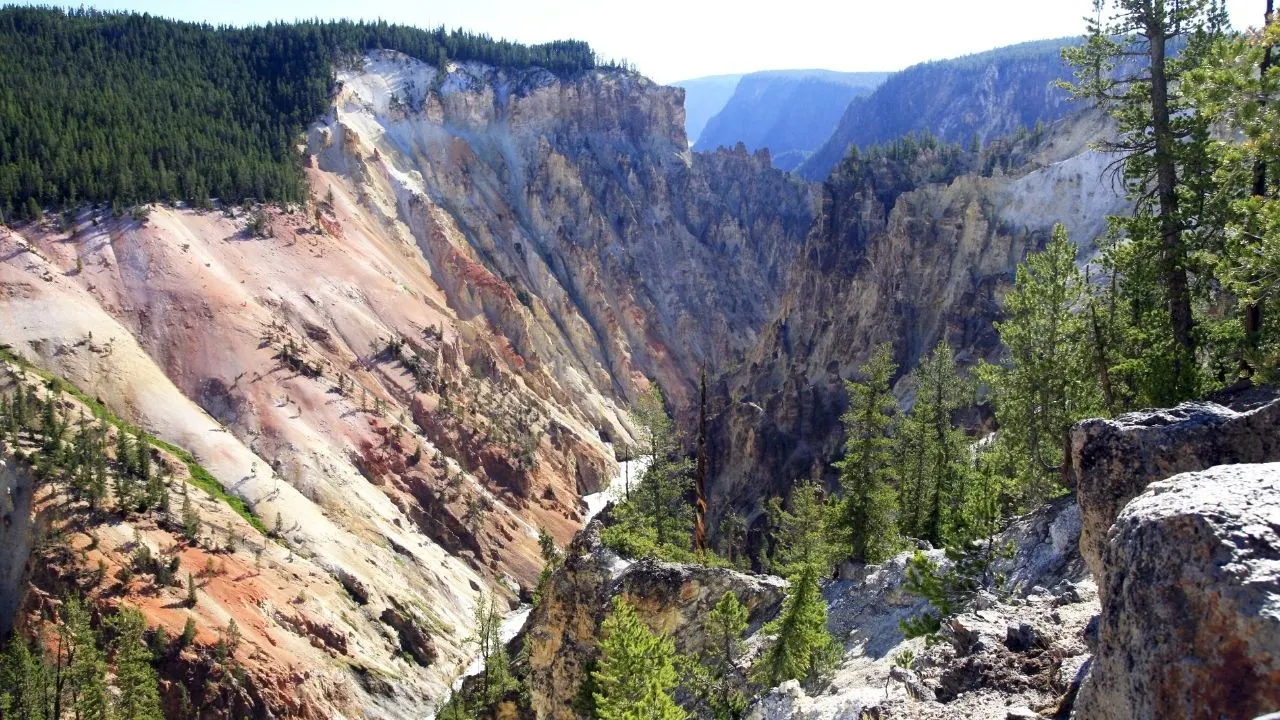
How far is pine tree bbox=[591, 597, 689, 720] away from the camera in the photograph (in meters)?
15.0

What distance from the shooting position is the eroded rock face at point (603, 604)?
21.1 m

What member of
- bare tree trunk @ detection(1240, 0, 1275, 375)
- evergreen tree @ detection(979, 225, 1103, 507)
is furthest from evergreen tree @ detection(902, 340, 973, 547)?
bare tree trunk @ detection(1240, 0, 1275, 375)

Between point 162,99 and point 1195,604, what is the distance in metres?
104

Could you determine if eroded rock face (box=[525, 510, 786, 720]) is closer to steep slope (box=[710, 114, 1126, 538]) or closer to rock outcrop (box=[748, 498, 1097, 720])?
rock outcrop (box=[748, 498, 1097, 720])

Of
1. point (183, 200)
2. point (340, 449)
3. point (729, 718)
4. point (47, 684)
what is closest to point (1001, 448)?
point (729, 718)

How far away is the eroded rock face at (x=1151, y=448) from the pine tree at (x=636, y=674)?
24.7 feet

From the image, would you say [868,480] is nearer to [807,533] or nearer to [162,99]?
[807,533]

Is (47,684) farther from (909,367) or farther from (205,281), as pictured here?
(909,367)

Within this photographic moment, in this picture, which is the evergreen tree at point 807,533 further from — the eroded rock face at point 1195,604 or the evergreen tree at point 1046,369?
the eroded rock face at point 1195,604

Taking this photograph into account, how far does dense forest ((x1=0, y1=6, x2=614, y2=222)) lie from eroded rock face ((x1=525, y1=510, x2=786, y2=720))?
60302 mm

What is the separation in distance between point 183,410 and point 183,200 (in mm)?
26620

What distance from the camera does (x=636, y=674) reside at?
1612 centimetres

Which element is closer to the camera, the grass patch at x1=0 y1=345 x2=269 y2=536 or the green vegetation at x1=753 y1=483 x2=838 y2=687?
the green vegetation at x1=753 y1=483 x2=838 y2=687

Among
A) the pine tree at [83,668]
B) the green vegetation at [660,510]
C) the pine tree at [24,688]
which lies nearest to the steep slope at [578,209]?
the green vegetation at [660,510]
